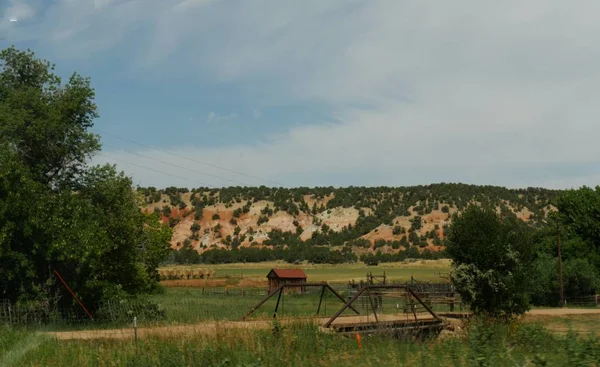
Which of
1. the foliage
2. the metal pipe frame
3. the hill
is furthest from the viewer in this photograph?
the hill

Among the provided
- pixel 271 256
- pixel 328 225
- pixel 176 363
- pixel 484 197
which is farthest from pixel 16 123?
pixel 484 197

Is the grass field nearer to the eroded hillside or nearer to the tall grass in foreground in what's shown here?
the eroded hillside

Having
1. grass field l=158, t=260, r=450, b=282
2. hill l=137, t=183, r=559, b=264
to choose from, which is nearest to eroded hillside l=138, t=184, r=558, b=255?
hill l=137, t=183, r=559, b=264

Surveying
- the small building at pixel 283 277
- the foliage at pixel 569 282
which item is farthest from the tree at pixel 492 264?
the small building at pixel 283 277

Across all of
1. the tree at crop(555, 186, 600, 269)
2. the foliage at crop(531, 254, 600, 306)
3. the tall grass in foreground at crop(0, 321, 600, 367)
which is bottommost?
the foliage at crop(531, 254, 600, 306)

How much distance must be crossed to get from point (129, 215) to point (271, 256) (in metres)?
78.1

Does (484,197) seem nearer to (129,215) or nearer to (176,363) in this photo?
(129,215)

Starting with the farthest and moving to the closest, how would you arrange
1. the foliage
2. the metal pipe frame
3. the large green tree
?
→ the foliage < the large green tree < the metal pipe frame

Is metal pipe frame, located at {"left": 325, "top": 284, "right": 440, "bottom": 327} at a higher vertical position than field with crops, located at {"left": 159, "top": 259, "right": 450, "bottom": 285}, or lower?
higher

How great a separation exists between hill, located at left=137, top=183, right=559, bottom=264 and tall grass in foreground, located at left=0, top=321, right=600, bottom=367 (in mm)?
91912

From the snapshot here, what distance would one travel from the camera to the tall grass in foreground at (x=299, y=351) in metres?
10.9

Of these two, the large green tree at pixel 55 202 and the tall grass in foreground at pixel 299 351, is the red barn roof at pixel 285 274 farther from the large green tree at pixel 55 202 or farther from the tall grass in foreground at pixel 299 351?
the tall grass in foreground at pixel 299 351

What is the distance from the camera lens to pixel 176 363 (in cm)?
1183

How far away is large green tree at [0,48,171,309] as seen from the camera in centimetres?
2798
